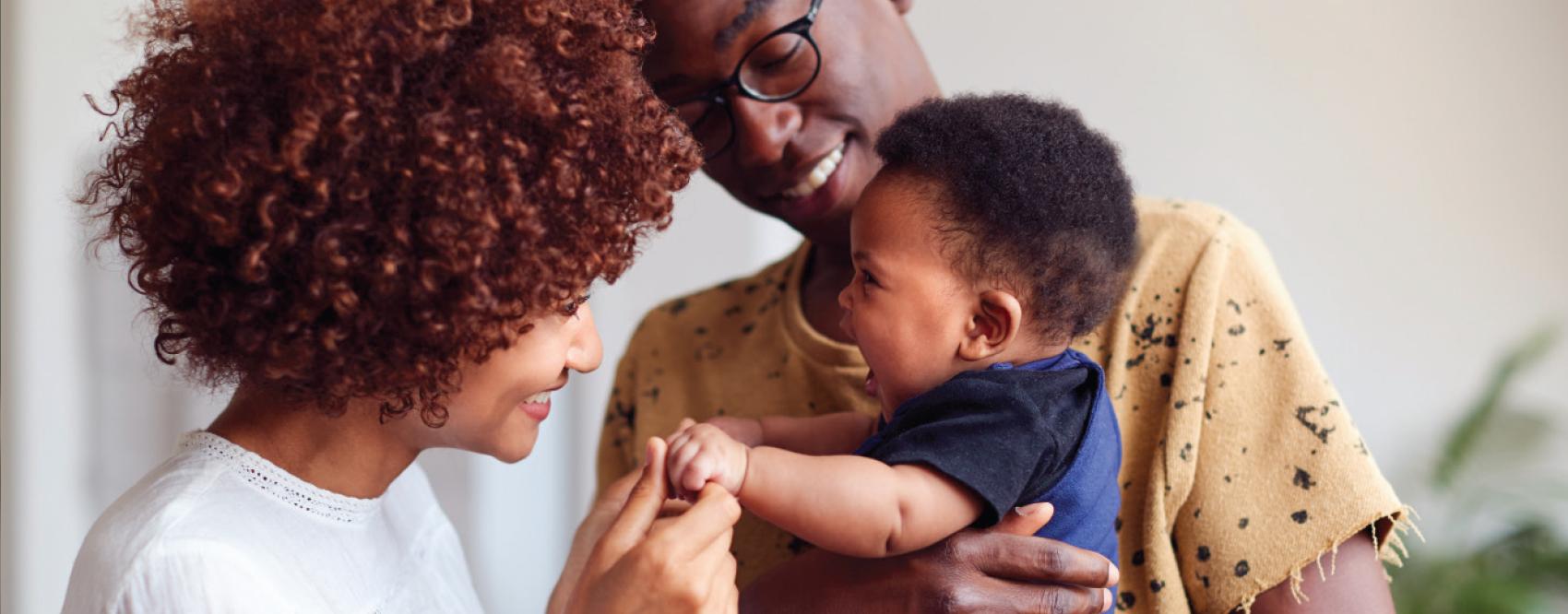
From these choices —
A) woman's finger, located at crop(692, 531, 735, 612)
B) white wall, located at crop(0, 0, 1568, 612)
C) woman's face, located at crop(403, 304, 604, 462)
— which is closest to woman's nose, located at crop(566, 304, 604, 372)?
woman's face, located at crop(403, 304, 604, 462)

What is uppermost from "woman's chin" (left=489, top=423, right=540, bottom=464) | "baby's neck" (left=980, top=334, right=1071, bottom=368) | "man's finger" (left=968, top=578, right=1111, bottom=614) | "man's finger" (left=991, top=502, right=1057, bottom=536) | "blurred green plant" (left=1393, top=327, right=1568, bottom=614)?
"woman's chin" (left=489, top=423, right=540, bottom=464)

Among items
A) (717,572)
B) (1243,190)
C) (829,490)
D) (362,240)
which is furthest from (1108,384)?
(1243,190)

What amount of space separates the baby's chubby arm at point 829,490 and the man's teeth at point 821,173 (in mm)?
492

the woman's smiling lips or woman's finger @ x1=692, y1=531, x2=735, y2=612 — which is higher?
the woman's smiling lips

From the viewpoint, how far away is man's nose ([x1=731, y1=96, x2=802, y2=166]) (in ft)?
5.01

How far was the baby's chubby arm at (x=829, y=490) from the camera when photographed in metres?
1.16

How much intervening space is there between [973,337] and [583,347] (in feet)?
1.36

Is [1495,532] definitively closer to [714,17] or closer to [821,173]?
[821,173]

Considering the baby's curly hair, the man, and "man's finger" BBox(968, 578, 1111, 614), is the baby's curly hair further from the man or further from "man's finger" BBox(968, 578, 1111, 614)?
"man's finger" BBox(968, 578, 1111, 614)

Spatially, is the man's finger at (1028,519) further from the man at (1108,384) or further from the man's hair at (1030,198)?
the man's hair at (1030,198)

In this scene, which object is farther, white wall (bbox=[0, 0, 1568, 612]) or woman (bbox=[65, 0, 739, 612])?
white wall (bbox=[0, 0, 1568, 612])

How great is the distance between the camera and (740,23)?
1.50 metres

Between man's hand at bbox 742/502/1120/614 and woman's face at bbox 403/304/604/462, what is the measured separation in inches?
15.9

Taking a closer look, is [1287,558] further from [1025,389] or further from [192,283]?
[192,283]
